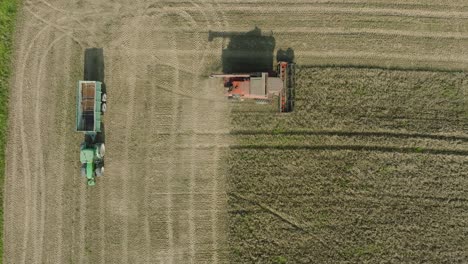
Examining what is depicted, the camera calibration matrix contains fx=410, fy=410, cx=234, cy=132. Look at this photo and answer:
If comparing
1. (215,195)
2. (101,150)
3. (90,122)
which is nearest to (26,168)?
(101,150)

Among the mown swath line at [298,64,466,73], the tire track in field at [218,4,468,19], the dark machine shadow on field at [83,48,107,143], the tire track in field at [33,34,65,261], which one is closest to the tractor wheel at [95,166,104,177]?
the tire track in field at [33,34,65,261]

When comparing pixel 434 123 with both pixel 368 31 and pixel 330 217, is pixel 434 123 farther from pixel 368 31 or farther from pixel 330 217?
pixel 330 217

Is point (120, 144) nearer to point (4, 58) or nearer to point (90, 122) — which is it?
point (90, 122)

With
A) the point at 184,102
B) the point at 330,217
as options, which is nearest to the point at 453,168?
the point at 330,217

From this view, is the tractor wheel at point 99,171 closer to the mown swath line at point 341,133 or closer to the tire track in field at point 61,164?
the tire track in field at point 61,164

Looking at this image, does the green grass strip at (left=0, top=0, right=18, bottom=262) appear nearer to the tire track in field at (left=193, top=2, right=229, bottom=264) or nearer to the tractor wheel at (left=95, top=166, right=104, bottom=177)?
the tractor wheel at (left=95, top=166, right=104, bottom=177)

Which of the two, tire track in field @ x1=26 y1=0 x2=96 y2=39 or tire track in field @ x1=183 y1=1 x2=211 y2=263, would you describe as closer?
tire track in field @ x1=183 y1=1 x2=211 y2=263
